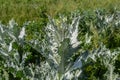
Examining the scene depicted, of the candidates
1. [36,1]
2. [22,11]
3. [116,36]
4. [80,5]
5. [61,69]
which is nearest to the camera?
[61,69]

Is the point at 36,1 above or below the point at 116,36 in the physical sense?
above

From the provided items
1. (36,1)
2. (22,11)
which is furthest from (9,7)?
(36,1)

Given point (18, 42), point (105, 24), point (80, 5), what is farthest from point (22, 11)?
point (18, 42)

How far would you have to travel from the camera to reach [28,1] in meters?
13.5

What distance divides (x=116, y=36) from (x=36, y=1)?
26.4 ft

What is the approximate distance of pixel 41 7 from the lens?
11539 mm

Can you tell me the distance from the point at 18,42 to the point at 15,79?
13.0 inches

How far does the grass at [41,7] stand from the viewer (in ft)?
33.4

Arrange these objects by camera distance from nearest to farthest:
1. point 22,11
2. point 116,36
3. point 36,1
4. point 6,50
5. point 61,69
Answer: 1. point 61,69
2. point 6,50
3. point 116,36
4. point 22,11
5. point 36,1

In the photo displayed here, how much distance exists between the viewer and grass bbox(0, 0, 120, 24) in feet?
33.4

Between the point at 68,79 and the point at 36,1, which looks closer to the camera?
the point at 68,79

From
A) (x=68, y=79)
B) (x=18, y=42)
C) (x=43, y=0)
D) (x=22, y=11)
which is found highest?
(x=43, y=0)

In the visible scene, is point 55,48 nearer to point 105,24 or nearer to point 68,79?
point 68,79

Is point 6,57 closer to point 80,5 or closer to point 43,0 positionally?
point 80,5
